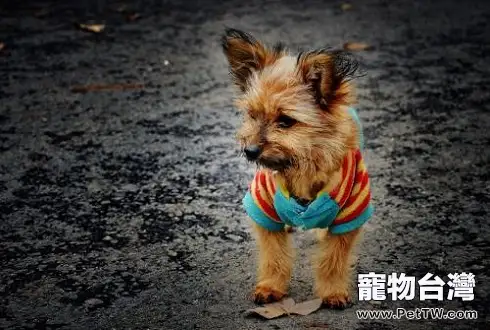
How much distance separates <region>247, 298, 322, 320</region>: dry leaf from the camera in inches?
131

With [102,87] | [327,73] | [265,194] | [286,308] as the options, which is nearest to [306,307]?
[286,308]

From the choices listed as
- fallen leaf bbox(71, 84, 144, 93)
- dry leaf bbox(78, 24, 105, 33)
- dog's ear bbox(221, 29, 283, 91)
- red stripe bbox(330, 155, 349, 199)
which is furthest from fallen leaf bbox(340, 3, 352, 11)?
red stripe bbox(330, 155, 349, 199)

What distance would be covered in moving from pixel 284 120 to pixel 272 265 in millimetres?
763

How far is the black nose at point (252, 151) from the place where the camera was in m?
3.07

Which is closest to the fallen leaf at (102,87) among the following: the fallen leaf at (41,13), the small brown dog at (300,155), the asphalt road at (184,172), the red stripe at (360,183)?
the asphalt road at (184,172)

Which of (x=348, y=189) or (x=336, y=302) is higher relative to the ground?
(x=348, y=189)

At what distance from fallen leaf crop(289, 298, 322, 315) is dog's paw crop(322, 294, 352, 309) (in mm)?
35

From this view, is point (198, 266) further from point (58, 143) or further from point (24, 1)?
point (24, 1)

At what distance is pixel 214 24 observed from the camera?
8984mm

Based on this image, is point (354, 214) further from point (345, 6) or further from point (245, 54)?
point (345, 6)

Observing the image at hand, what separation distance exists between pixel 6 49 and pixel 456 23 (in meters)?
5.26

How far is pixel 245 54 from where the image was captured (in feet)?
11.1

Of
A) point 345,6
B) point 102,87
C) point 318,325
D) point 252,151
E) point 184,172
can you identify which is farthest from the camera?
point 345,6

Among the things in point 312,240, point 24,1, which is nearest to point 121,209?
point 312,240
